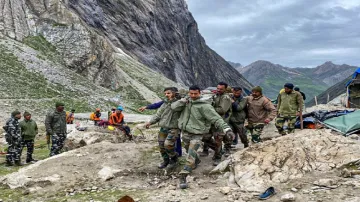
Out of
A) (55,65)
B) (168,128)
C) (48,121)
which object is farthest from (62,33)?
(168,128)

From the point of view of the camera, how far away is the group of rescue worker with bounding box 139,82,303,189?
25.1 feet

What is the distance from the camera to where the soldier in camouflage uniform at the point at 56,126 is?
12.2m

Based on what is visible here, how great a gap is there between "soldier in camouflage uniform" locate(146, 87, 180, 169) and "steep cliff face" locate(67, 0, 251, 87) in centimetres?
7278

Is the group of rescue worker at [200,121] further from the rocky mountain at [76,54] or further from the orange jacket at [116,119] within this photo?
the rocky mountain at [76,54]

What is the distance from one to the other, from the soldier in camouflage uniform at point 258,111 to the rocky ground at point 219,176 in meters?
1.08

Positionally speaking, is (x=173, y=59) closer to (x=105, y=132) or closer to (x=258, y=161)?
(x=105, y=132)

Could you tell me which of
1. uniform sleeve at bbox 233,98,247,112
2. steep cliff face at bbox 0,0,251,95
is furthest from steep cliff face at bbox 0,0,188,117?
uniform sleeve at bbox 233,98,247,112

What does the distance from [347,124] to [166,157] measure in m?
10.5

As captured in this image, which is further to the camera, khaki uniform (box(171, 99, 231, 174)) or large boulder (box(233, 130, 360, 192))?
khaki uniform (box(171, 99, 231, 174))

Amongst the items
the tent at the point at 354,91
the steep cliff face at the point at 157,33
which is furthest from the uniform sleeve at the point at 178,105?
the steep cliff face at the point at 157,33

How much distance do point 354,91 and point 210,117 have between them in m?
28.7

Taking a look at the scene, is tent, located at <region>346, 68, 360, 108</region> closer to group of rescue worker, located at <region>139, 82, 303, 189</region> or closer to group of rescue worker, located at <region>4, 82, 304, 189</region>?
group of rescue worker, located at <region>4, 82, 304, 189</region>

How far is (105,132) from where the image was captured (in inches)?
564

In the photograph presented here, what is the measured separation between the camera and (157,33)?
101 meters
